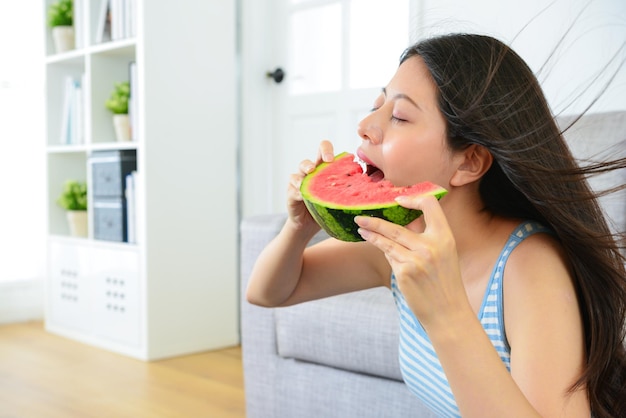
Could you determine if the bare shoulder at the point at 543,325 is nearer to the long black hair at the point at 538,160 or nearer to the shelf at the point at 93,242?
the long black hair at the point at 538,160

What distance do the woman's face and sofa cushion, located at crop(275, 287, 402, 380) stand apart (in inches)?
33.0

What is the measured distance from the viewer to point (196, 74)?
11.8 feet

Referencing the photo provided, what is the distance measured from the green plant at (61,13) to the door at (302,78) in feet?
3.34

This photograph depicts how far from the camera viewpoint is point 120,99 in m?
3.61

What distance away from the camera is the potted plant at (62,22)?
3.98m

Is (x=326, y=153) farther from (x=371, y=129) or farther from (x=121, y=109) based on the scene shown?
(x=121, y=109)

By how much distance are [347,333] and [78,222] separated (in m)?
2.48

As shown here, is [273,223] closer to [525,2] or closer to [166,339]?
[525,2]

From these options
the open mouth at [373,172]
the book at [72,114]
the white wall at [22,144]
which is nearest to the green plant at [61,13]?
the book at [72,114]

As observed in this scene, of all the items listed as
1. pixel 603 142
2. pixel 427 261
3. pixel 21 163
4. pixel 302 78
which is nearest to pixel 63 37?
pixel 21 163

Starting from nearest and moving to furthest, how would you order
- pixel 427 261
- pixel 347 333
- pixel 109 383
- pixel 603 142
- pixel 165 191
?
pixel 427 261, pixel 347 333, pixel 603 142, pixel 109 383, pixel 165 191

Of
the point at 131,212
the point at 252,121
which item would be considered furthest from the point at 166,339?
the point at 252,121

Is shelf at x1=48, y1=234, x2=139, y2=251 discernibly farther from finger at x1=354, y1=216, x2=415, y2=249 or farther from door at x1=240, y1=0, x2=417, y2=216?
finger at x1=354, y1=216, x2=415, y2=249

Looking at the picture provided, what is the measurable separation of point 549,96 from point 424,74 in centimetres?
158
